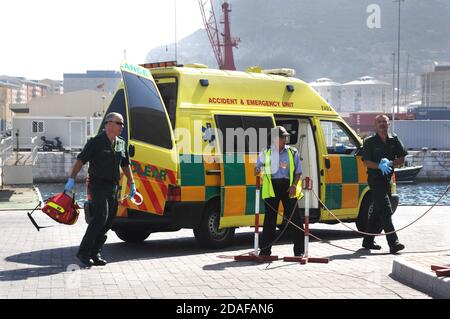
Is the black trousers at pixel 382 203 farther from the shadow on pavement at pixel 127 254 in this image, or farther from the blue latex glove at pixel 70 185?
the blue latex glove at pixel 70 185

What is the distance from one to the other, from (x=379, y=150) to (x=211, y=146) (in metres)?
2.19

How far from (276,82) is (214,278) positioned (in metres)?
4.68

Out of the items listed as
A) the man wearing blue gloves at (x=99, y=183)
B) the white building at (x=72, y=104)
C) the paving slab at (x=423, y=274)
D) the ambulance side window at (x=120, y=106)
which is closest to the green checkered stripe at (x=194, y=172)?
the ambulance side window at (x=120, y=106)

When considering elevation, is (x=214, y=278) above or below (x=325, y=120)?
below

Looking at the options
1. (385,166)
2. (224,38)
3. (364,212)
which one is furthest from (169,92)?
(224,38)

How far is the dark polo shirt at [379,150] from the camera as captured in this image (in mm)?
11195

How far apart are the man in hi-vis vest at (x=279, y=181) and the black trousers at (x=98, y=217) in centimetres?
189

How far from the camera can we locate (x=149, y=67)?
11602 millimetres

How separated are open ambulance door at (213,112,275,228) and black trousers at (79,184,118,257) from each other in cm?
224

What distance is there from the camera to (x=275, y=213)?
10297 mm

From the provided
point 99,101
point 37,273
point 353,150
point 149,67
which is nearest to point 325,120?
point 353,150

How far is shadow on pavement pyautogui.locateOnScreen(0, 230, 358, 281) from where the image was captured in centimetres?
904

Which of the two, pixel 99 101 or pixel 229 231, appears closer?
pixel 229 231

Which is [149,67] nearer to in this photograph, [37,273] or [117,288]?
[37,273]
